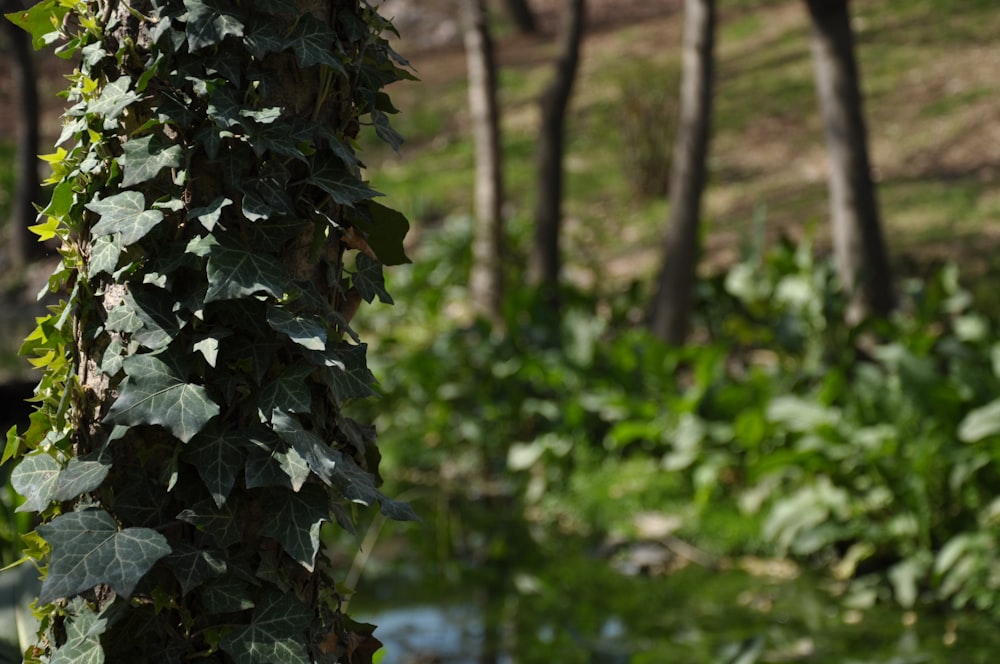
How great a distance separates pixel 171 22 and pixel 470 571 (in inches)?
192

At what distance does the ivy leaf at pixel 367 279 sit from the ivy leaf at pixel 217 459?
320 mm

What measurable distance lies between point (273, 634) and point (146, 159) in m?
0.68

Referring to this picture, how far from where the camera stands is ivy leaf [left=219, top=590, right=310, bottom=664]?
5.30 ft

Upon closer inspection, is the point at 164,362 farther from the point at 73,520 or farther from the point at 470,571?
the point at 470,571

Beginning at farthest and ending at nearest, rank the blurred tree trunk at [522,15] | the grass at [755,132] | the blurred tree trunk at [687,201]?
the blurred tree trunk at [522,15] → the grass at [755,132] → the blurred tree trunk at [687,201]

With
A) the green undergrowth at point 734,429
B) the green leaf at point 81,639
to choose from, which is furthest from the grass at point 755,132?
the green leaf at point 81,639

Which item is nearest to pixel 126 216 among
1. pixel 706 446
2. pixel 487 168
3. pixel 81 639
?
pixel 81 639

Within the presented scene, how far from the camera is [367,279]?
1816 millimetres

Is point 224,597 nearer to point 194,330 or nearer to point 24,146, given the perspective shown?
point 194,330

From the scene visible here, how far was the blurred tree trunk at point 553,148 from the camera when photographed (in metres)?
9.07

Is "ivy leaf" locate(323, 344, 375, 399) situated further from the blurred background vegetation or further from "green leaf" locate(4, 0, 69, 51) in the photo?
the blurred background vegetation

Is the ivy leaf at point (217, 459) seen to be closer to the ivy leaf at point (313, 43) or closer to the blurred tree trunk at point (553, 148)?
the ivy leaf at point (313, 43)

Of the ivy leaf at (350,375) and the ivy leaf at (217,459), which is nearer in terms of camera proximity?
the ivy leaf at (217,459)

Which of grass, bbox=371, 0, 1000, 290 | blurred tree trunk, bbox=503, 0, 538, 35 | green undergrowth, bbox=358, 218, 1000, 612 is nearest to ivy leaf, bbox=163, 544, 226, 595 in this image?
green undergrowth, bbox=358, 218, 1000, 612
